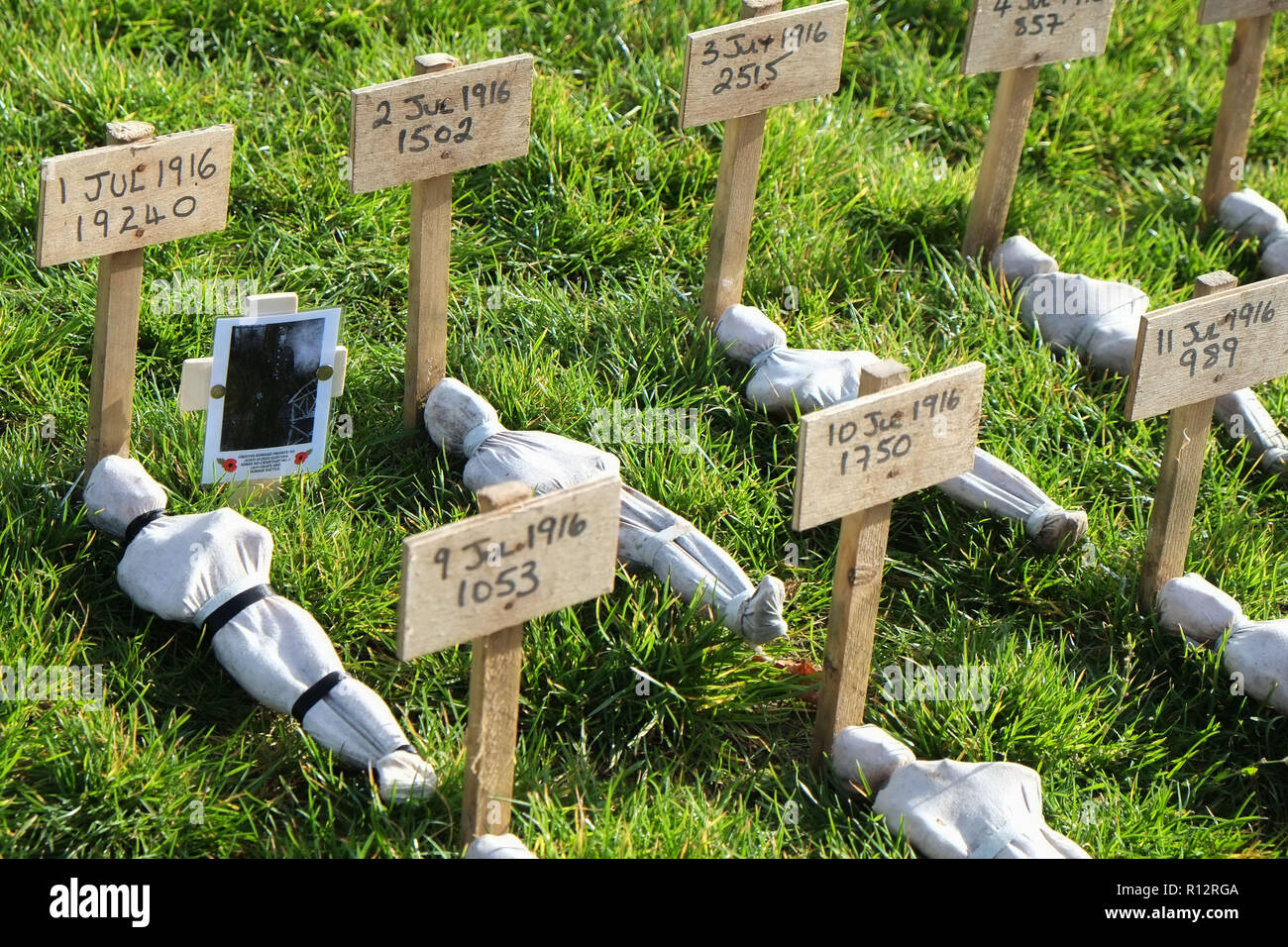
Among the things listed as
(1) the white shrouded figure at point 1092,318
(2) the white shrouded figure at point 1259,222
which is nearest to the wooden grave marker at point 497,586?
(1) the white shrouded figure at point 1092,318

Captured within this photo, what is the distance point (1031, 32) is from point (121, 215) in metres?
2.25

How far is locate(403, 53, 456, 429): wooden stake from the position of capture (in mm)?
3197

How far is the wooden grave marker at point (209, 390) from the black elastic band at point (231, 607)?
316mm

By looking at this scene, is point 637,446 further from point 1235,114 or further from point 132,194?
point 1235,114

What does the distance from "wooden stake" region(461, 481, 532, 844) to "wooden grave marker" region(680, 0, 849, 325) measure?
1392 millimetres

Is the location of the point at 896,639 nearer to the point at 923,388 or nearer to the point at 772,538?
the point at 772,538

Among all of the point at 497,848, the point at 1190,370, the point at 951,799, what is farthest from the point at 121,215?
the point at 1190,370

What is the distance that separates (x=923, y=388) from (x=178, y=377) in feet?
5.67

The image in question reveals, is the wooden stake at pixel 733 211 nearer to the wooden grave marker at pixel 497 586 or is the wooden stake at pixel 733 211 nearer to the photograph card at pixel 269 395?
the photograph card at pixel 269 395

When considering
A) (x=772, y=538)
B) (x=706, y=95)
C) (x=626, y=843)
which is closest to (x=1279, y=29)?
(x=706, y=95)

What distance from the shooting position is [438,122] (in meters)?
3.09

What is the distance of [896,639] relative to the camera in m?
3.05

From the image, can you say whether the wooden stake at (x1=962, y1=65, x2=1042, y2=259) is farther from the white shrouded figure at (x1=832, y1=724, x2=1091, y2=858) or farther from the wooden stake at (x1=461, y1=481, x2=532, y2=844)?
the wooden stake at (x1=461, y1=481, x2=532, y2=844)

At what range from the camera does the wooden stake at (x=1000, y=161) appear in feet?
12.8
